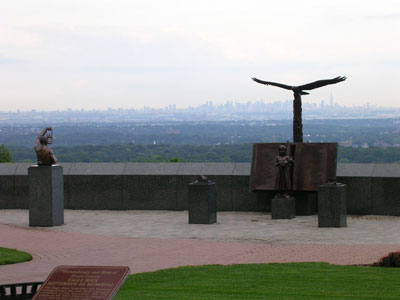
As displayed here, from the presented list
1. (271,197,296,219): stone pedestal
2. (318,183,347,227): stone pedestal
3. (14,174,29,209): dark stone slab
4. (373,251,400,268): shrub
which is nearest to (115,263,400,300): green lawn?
(373,251,400,268): shrub

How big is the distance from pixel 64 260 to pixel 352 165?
30.4 feet

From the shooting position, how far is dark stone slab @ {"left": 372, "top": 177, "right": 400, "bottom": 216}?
63.5 ft

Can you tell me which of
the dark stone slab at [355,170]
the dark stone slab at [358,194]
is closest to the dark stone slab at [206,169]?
the dark stone slab at [355,170]

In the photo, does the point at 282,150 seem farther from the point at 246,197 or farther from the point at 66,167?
the point at 66,167

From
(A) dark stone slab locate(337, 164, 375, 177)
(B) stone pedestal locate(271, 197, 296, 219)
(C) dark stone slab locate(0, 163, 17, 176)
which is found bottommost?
(B) stone pedestal locate(271, 197, 296, 219)

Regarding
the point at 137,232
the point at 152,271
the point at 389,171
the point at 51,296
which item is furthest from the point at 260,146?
the point at 51,296

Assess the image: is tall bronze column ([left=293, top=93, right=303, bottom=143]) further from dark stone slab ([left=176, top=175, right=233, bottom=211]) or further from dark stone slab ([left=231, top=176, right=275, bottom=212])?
dark stone slab ([left=176, top=175, right=233, bottom=211])

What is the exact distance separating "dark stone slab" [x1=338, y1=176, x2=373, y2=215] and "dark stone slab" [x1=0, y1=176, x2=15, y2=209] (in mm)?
8947

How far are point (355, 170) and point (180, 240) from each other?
19.8 feet

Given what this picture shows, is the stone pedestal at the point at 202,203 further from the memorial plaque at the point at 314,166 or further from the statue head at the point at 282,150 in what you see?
the memorial plaque at the point at 314,166

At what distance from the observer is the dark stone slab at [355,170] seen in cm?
1981

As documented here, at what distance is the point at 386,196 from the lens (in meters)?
19.5

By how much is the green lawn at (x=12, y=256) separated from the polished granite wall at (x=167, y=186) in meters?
7.14

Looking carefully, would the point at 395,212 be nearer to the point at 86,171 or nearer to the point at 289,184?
the point at 289,184
